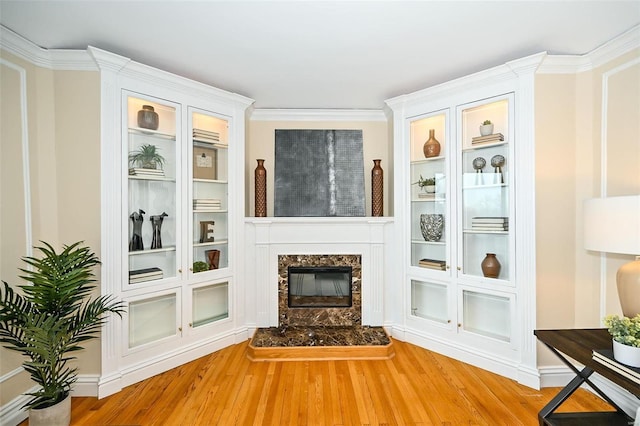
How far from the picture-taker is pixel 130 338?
2.69 m

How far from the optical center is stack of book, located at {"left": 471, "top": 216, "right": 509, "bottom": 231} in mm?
2789

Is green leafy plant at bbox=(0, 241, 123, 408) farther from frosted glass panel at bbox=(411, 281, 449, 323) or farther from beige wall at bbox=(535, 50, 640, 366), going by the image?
beige wall at bbox=(535, 50, 640, 366)

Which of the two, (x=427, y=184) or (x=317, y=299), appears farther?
(x=317, y=299)

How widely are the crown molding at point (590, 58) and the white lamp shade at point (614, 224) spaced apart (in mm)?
1368

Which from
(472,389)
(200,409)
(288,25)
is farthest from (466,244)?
(200,409)

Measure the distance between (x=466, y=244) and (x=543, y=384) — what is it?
1.27 meters

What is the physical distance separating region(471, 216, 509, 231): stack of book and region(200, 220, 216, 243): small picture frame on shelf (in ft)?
8.65

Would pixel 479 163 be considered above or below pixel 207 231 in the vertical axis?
above

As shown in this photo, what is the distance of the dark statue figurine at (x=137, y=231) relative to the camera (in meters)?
2.71

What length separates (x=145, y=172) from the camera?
109 inches

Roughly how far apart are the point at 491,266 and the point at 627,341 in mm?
1282

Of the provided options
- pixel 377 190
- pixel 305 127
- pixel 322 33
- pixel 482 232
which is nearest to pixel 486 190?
pixel 482 232

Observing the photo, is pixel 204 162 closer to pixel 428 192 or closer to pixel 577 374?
pixel 428 192

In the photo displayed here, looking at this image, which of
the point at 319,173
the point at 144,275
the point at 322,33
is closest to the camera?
the point at 322,33
